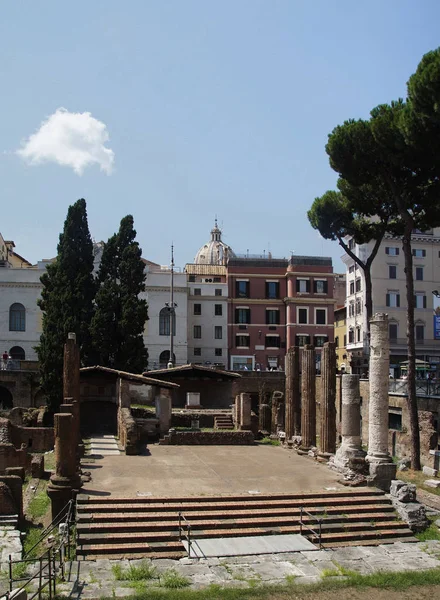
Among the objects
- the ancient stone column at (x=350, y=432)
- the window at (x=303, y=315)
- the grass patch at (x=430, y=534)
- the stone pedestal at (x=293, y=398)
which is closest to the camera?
the grass patch at (x=430, y=534)

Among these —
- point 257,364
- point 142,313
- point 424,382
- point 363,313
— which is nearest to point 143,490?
point 424,382

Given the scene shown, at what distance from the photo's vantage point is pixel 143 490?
16.7m

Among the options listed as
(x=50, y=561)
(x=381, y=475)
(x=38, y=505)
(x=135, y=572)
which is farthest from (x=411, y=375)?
(x=50, y=561)

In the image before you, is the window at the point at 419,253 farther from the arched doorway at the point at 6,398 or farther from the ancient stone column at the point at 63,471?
the ancient stone column at the point at 63,471

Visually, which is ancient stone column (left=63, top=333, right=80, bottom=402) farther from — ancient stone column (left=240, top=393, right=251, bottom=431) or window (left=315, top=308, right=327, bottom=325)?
window (left=315, top=308, right=327, bottom=325)

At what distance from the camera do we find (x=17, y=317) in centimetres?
5247

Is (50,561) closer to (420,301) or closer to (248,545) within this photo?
(248,545)

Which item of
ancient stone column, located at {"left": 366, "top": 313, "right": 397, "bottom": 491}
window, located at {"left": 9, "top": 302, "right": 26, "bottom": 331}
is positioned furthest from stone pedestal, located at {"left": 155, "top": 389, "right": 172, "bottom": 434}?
window, located at {"left": 9, "top": 302, "right": 26, "bottom": 331}

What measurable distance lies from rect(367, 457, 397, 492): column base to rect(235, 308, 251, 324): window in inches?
1533

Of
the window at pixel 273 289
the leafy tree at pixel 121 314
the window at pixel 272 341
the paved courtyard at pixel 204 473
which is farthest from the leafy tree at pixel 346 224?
the window at pixel 272 341

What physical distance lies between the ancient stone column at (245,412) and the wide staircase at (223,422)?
2.03m

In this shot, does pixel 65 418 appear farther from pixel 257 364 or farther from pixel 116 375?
pixel 257 364

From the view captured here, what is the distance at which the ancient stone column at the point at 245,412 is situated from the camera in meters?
29.8

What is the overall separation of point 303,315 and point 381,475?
3835 centimetres
